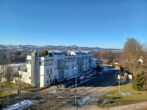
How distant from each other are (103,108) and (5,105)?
358 inches

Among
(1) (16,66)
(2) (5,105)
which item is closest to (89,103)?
(2) (5,105)

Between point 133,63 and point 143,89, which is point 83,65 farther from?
point 143,89

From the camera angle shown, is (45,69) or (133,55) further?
(133,55)

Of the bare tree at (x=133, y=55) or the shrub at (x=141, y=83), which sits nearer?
the shrub at (x=141, y=83)

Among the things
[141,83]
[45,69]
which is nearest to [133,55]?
[141,83]

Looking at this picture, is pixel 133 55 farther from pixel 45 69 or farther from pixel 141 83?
pixel 45 69

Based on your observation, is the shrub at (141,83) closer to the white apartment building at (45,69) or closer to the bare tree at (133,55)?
the bare tree at (133,55)

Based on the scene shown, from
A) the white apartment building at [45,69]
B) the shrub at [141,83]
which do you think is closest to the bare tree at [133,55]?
the shrub at [141,83]

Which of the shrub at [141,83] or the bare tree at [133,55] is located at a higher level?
the bare tree at [133,55]

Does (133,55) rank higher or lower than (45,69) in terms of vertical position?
higher

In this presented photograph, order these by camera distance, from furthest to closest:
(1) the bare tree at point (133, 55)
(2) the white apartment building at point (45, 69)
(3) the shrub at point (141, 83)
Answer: (1) the bare tree at point (133, 55)
(2) the white apartment building at point (45, 69)
(3) the shrub at point (141, 83)

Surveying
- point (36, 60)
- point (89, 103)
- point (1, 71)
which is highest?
point (36, 60)

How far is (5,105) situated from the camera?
1063cm

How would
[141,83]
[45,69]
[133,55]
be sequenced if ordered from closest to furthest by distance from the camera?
[141,83]
[45,69]
[133,55]
